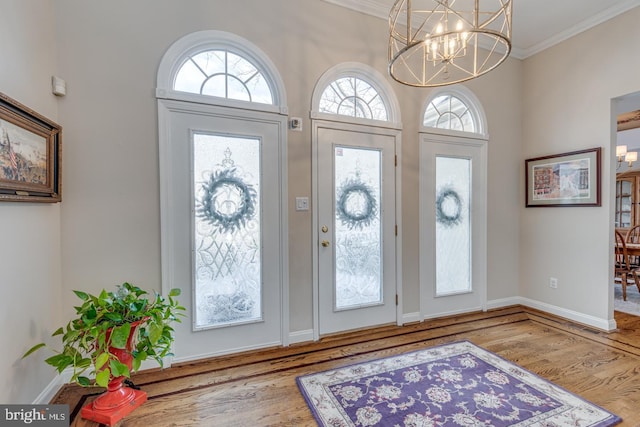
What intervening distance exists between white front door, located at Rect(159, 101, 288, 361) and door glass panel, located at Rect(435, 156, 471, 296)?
178cm

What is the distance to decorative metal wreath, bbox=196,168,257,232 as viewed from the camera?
2371 mm

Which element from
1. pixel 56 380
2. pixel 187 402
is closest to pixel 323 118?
pixel 187 402

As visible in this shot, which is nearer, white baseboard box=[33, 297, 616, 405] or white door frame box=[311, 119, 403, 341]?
white baseboard box=[33, 297, 616, 405]

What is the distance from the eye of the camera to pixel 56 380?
198 cm

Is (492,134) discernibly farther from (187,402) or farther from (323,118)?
(187,402)

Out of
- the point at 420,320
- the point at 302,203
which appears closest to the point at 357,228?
the point at 302,203

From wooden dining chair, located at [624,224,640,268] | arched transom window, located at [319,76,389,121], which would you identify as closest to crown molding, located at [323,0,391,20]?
arched transom window, located at [319,76,389,121]

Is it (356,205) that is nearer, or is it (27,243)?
(27,243)

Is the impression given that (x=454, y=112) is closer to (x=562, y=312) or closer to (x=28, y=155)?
(x=562, y=312)

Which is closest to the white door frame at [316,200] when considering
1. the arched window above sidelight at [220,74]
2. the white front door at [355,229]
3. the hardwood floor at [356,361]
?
the white front door at [355,229]

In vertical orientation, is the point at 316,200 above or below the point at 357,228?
above

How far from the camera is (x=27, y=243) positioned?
1686mm

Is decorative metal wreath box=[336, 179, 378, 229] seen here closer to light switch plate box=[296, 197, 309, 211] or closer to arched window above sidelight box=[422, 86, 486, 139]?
light switch plate box=[296, 197, 309, 211]

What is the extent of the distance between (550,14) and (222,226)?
3764mm
